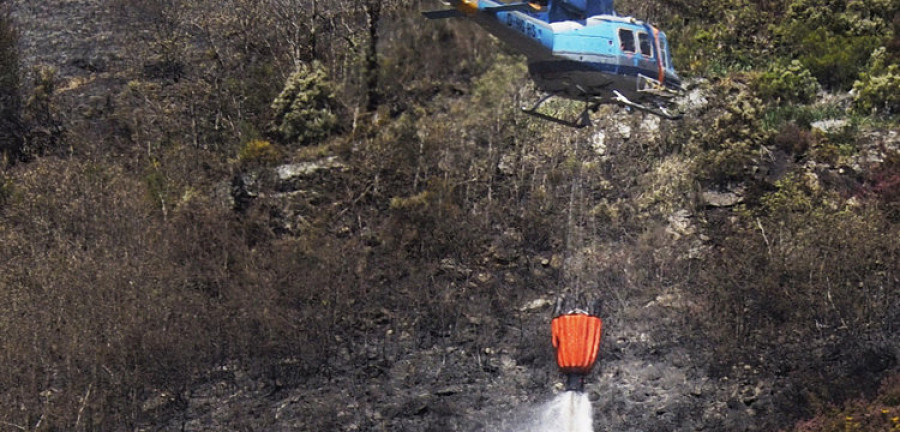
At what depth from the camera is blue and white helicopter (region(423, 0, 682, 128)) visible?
31797 millimetres

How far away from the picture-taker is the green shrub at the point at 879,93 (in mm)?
42656

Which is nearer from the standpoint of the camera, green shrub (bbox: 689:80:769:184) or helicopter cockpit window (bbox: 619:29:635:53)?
helicopter cockpit window (bbox: 619:29:635:53)

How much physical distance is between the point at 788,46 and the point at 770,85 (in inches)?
83.7

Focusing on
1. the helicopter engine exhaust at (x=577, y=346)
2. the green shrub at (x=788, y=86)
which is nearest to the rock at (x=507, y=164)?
the green shrub at (x=788, y=86)

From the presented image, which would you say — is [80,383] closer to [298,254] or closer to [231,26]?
[298,254]

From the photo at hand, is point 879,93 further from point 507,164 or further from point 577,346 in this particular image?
point 577,346

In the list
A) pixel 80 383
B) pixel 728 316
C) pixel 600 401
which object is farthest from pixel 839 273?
pixel 80 383

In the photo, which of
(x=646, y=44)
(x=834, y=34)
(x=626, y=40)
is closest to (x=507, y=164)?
(x=834, y=34)

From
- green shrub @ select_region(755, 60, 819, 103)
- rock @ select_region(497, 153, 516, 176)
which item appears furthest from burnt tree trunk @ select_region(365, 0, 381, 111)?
green shrub @ select_region(755, 60, 819, 103)

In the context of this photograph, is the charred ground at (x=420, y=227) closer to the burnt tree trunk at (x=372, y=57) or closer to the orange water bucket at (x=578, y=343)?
the burnt tree trunk at (x=372, y=57)

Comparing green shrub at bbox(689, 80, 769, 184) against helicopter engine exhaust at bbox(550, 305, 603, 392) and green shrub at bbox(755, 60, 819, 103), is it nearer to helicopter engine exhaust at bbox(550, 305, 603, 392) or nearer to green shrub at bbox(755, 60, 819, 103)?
green shrub at bbox(755, 60, 819, 103)

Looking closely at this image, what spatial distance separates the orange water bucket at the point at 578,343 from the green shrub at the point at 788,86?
30.9 feet

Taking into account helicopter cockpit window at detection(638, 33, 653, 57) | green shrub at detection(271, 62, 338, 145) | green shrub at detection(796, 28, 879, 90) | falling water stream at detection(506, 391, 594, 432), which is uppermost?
helicopter cockpit window at detection(638, 33, 653, 57)

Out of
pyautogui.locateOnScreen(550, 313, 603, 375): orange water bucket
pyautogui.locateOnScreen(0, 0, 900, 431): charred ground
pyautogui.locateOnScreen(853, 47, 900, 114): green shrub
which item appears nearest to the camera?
pyautogui.locateOnScreen(550, 313, 603, 375): orange water bucket
